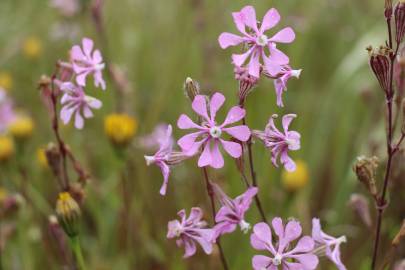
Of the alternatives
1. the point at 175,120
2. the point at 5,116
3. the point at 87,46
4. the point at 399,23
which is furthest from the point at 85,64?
the point at 175,120

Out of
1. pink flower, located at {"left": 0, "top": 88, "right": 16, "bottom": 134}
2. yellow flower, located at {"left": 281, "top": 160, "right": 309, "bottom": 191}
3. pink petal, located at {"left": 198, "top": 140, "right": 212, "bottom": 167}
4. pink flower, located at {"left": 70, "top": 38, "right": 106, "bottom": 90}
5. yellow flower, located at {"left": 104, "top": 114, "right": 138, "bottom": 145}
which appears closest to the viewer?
pink petal, located at {"left": 198, "top": 140, "right": 212, "bottom": 167}

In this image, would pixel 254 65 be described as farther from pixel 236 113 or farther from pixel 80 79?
pixel 80 79

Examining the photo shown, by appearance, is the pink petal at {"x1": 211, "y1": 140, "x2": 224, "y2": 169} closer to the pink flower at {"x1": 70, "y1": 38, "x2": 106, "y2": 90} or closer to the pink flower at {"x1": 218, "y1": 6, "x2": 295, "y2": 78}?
the pink flower at {"x1": 218, "y1": 6, "x2": 295, "y2": 78}

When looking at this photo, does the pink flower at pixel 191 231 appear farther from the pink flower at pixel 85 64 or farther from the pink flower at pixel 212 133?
the pink flower at pixel 85 64

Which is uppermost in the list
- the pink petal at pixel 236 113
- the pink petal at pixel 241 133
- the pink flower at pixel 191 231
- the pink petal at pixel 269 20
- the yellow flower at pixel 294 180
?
the pink petal at pixel 269 20

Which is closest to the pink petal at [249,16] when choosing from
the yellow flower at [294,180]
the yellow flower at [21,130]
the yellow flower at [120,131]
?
the yellow flower at [120,131]

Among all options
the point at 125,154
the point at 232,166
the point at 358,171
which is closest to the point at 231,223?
the point at 358,171

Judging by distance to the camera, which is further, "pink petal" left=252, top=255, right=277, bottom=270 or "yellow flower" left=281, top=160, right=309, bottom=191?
"yellow flower" left=281, top=160, right=309, bottom=191

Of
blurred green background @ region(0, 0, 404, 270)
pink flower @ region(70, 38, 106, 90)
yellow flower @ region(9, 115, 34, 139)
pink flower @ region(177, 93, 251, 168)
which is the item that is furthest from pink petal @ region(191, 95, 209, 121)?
yellow flower @ region(9, 115, 34, 139)
